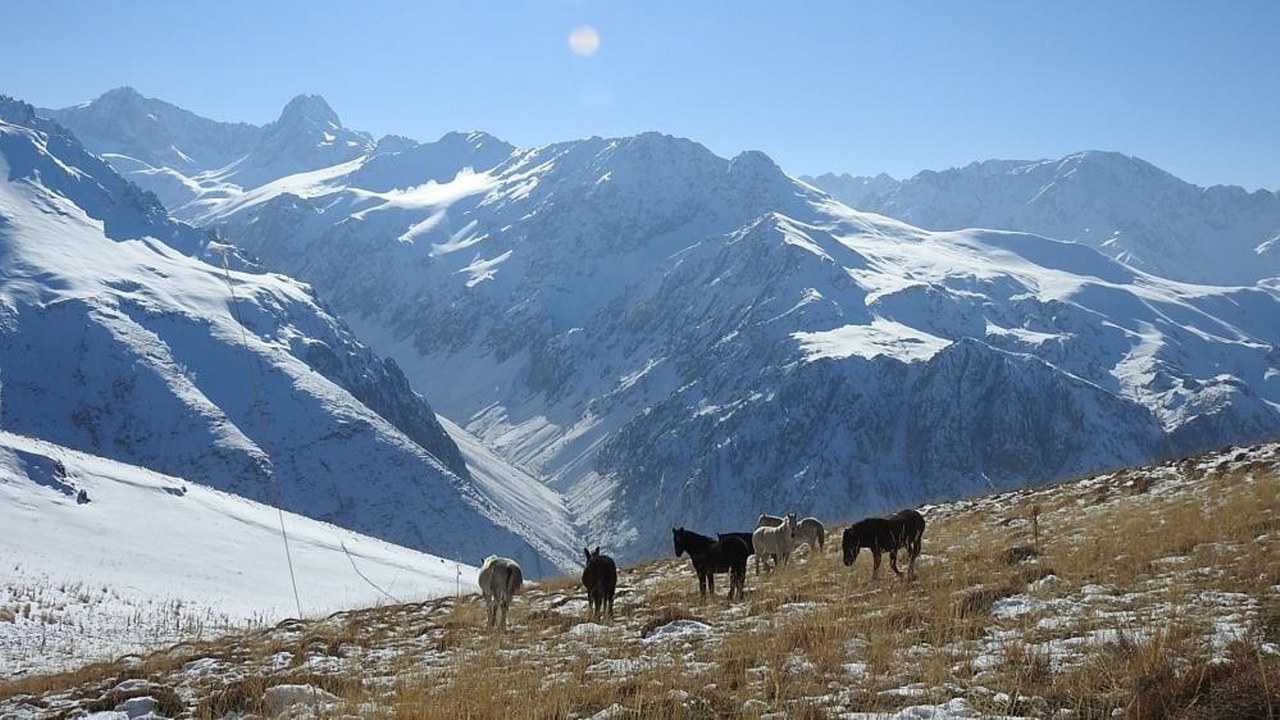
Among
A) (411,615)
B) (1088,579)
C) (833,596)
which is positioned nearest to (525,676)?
(833,596)

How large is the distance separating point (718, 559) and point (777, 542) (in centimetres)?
465

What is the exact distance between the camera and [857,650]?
1025 cm

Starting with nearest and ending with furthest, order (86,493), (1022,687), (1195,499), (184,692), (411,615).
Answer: (1022,687) < (184,692) < (1195,499) < (411,615) < (86,493)

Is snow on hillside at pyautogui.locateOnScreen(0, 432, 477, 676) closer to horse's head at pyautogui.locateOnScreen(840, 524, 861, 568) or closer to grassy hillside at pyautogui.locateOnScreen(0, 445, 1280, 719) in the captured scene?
grassy hillside at pyautogui.locateOnScreen(0, 445, 1280, 719)

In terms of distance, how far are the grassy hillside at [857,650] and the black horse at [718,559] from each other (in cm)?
54

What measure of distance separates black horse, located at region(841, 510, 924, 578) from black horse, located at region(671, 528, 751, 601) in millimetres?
2191

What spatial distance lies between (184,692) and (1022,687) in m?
9.81

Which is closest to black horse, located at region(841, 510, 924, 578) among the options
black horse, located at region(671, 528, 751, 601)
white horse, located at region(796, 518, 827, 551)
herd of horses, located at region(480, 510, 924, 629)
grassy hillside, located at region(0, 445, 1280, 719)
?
herd of horses, located at region(480, 510, 924, 629)

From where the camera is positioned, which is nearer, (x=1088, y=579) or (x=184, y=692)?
(x=184, y=692)

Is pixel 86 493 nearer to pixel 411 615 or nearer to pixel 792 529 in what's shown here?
pixel 411 615

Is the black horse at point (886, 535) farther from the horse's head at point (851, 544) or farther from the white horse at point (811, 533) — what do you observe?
the white horse at point (811, 533)

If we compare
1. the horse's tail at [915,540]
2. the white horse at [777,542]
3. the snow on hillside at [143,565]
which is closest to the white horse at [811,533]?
the white horse at [777,542]

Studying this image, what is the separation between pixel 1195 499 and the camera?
20.9 m

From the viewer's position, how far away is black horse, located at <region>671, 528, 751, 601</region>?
18444mm
